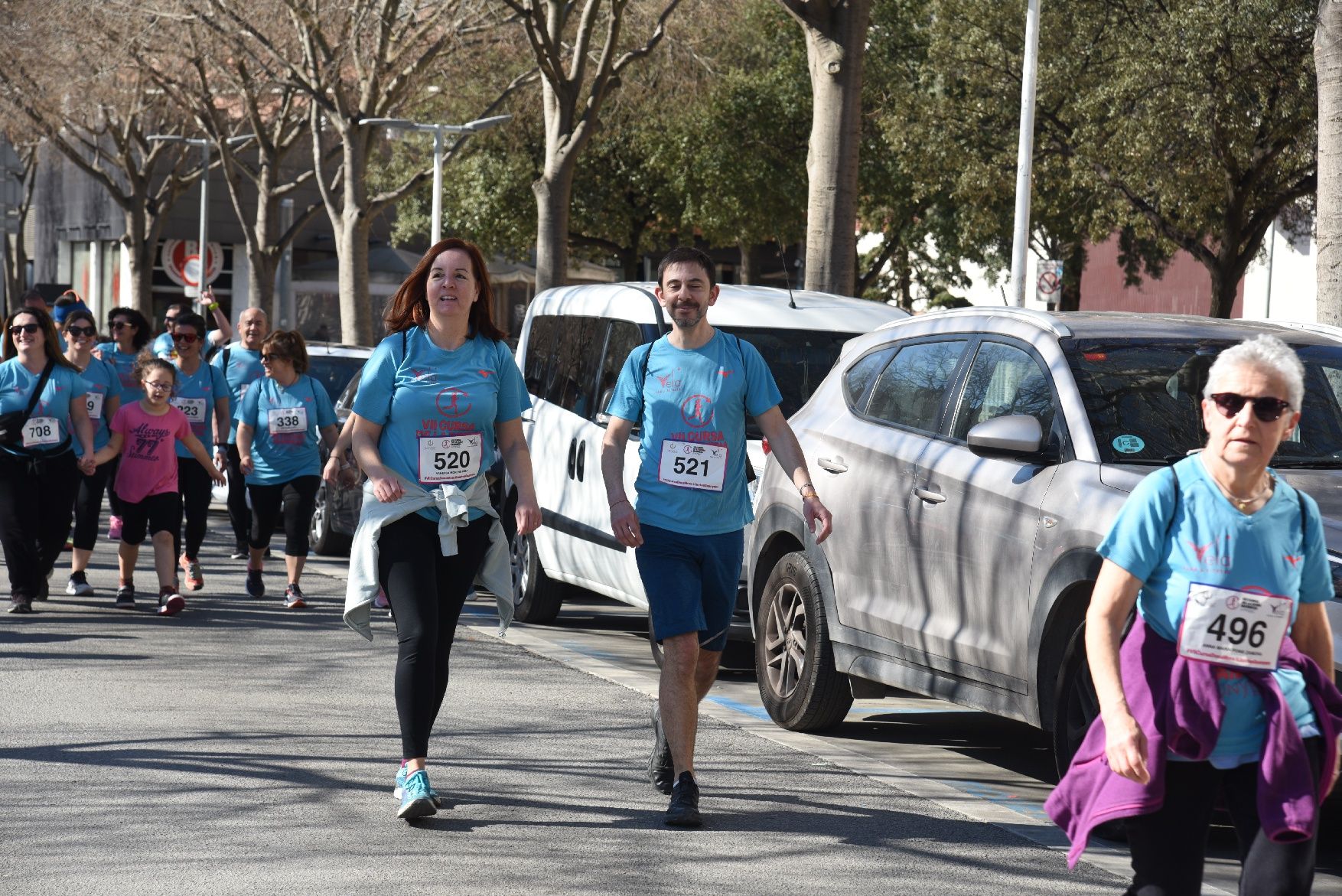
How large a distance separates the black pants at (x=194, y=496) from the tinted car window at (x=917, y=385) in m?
5.61

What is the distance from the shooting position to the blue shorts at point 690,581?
6297 millimetres

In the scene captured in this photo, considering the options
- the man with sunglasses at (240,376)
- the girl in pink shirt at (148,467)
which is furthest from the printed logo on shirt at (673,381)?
the man with sunglasses at (240,376)

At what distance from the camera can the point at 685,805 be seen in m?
6.10

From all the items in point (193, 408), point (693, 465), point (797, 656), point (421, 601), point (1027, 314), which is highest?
point (1027, 314)

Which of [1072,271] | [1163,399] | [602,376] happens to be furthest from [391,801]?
[1072,271]

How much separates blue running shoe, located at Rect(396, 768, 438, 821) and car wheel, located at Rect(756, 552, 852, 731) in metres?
2.10

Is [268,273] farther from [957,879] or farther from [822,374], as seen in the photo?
[957,879]

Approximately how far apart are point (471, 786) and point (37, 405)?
5.50 metres

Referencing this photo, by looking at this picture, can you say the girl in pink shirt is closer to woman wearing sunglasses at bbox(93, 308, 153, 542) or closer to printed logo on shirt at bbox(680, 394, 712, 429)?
woman wearing sunglasses at bbox(93, 308, 153, 542)

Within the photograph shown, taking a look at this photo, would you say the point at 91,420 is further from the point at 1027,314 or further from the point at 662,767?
the point at 1027,314

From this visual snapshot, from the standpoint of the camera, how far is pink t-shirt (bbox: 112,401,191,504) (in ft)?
37.5

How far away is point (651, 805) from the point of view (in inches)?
254

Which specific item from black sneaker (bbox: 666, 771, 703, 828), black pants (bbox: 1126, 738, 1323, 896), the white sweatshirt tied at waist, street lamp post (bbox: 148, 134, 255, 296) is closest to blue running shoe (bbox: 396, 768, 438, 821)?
the white sweatshirt tied at waist

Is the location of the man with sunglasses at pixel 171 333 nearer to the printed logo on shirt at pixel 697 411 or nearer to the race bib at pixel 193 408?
the race bib at pixel 193 408
